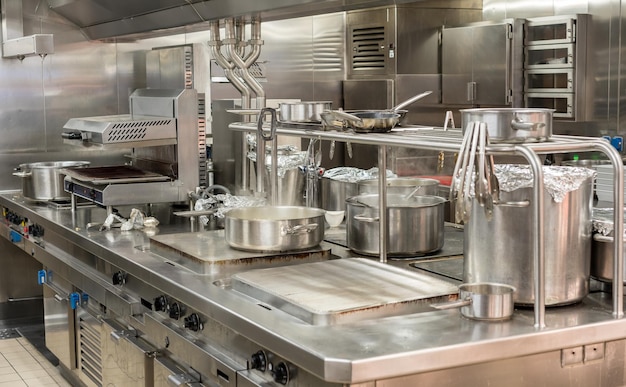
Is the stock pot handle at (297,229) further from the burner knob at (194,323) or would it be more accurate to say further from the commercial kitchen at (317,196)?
the burner knob at (194,323)

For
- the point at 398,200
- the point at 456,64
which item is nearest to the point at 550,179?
the point at 398,200

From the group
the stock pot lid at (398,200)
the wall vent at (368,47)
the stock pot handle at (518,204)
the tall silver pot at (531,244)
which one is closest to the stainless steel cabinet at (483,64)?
the wall vent at (368,47)

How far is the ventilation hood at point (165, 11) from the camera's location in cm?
342

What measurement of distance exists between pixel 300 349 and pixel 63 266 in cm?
260

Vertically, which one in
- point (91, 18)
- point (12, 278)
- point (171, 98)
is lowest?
point (12, 278)

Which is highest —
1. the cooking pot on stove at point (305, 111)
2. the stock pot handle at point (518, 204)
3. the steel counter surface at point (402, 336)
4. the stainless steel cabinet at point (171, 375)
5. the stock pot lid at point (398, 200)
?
the cooking pot on stove at point (305, 111)

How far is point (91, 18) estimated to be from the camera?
5723 millimetres

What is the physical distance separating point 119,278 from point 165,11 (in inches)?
67.5

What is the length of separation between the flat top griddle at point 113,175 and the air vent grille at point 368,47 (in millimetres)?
2320

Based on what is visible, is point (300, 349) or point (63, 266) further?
point (63, 266)

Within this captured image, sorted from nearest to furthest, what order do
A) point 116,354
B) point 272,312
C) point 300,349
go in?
point 300,349
point 272,312
point 116,354

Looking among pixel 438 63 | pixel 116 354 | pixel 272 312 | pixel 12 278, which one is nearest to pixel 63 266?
pixel 116 354

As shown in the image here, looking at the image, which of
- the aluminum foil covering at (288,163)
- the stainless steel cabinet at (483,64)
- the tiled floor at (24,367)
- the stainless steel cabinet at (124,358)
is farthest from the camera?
the stainless steel cabinet at (483,64)

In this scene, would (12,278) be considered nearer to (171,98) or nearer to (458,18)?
(171,98)
